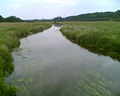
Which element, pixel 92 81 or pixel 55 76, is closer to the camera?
pixel 92 81

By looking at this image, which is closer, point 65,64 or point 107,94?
point 107,94

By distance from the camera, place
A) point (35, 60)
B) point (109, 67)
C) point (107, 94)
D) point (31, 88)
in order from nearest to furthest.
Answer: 1. point (107, 94)
2. point (31, 88)
3. point (109, 67)
4. point (35, 60)

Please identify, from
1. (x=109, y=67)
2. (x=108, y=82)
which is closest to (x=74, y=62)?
(x=109, y=67)

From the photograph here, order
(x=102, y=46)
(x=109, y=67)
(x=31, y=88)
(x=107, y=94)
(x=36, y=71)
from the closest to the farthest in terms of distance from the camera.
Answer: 1. (x=107, y=94)
2. (x=31, y=88)
3. (x=36, y=71)
4. (x=109, y=67)
5. (x=102, y=46)

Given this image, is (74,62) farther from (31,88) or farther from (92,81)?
(31,88)

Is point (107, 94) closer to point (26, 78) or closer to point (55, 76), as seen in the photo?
point (55, 76)

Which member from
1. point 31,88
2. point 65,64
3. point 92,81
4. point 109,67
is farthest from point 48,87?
point 109,67

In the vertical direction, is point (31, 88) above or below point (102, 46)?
above

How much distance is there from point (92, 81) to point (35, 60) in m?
6.67

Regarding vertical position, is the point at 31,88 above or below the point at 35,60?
above

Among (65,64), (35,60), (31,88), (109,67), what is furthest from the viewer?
(35,60)

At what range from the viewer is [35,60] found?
15062 millimetres

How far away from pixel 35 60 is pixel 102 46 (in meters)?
8.20

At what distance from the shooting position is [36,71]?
11.9 meters
